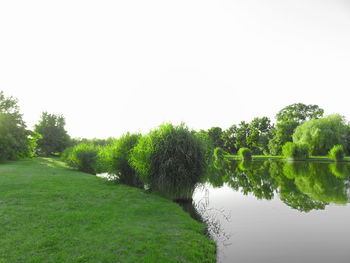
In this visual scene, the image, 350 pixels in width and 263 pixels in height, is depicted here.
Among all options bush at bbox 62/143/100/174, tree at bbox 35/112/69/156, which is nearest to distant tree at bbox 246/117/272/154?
tree at bbox 35/112/69/156

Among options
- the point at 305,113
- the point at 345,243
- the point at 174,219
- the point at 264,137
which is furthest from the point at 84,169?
the point at 305,113

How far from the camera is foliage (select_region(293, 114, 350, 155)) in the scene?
38.4 m

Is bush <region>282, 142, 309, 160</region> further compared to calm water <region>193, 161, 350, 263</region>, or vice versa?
bush <region>282, 142, 309, 160</region>

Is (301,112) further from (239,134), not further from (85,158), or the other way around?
(85,158)

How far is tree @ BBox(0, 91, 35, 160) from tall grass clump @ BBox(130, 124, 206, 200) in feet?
75.3

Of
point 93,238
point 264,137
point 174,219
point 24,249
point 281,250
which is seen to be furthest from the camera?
point 264,137

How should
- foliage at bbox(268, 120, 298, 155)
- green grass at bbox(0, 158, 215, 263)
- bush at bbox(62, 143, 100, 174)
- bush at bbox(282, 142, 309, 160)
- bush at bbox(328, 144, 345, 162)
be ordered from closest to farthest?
green grass at bbox(0, 158, 215, 263)
bush at bbox(62, 143, 100, 174)
bush at bbox(328, 144, 345, 162)
bush at bbox(282, 142, 309, 160)
foliage at bbox(268, 120, 298, 155)

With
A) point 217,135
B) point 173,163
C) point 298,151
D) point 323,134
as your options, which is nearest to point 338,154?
point 298,151

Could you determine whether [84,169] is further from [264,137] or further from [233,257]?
[264,137]

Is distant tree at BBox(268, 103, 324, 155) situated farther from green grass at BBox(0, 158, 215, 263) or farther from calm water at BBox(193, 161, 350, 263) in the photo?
green grass at BBox(0, 158, 215, 263)

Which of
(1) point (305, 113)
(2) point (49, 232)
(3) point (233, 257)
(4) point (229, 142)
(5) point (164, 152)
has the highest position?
(1) point (305, 113)

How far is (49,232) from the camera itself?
5184mm

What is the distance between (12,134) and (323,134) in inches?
1879

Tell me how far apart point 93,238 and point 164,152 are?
475 centimetres
